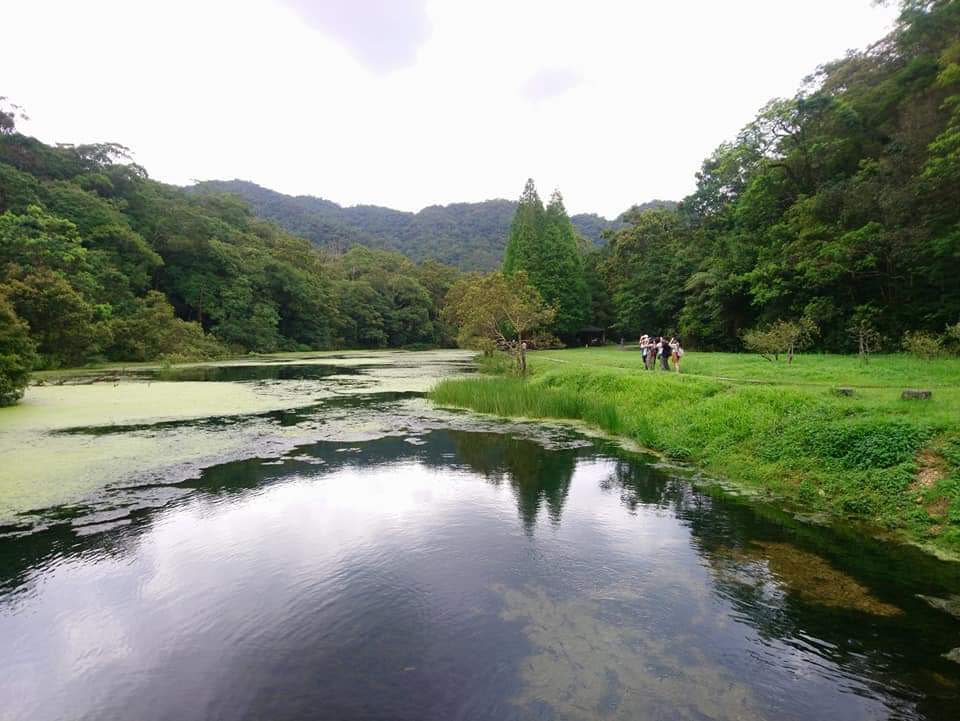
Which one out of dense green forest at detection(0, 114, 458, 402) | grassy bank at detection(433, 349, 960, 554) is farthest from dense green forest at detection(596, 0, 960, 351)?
dense green forest at detection(0, 114, 458, 402)

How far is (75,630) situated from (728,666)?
5585 mm

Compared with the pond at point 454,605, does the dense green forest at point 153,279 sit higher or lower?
higher

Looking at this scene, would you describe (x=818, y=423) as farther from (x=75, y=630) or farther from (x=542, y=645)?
(x=75, y=630)

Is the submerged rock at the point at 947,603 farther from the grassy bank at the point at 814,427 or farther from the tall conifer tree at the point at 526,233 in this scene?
the tall conifer tree at the point at 526,233

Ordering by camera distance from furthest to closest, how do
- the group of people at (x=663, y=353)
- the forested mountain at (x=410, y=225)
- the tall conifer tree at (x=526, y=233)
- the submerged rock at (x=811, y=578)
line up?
the forested mountain at (x=410, y=225) < the tall conifer tree at (x=526, y=233) < the group of people at (x=663, y=353) < the submerged rock at (x=811, y=578)

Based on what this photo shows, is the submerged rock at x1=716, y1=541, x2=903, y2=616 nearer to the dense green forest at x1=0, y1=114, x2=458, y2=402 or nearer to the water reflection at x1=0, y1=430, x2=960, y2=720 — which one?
the water reflection at x1=0, y1=430, x2=960, y2=720

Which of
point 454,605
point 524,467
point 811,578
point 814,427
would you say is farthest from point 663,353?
point 454,605

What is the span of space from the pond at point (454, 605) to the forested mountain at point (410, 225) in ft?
310

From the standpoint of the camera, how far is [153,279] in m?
52.2

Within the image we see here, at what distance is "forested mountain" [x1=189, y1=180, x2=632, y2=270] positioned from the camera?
11338 centimetres

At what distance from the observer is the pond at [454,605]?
400cm

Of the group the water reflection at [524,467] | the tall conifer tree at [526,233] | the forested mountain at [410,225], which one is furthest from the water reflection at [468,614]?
the forested mountain at [410,225]

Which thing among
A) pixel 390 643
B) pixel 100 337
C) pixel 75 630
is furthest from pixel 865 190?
pixel 100 337

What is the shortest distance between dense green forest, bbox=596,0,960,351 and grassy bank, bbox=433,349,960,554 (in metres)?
5.84
